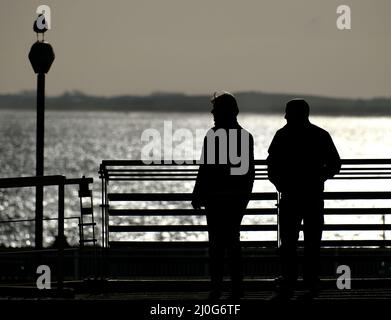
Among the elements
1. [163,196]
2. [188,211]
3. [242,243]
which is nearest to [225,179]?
[242,243]

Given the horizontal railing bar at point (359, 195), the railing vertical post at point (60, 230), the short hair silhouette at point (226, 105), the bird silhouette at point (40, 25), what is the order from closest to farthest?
1. the short hair silhouette at point (226, 105)
2. the railing vertical post at point (60, 230)
3. the horizontal railing bar at point (359, 195)
4. the bird silhouette at point (40, 25)

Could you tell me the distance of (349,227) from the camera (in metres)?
14.3

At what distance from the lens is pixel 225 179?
1150cm

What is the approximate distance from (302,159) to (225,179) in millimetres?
965

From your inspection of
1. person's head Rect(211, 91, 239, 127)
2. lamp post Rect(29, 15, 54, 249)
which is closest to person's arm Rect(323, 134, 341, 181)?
person's head Rect(211, 91, 239, 127)

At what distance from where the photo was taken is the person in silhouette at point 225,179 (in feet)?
37.1

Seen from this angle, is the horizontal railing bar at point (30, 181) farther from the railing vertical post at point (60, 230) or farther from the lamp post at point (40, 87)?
the lamp post at point (40, 87)

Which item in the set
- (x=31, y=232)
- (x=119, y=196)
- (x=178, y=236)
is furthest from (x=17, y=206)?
(x=119, y=196)

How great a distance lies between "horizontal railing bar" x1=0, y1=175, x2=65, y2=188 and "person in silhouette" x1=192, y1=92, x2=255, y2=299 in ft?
5.16

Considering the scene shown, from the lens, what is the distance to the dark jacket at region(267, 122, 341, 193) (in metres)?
11.9

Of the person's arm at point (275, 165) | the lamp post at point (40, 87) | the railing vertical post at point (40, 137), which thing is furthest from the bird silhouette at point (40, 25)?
the person's arm at point (275, 165)

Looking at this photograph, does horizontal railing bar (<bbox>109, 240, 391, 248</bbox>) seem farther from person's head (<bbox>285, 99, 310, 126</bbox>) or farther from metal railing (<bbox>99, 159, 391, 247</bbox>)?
person's head (<bbox>285, 99, 310, 126</bbox>)
